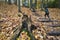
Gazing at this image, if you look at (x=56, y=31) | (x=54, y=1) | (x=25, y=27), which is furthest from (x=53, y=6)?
(x=25, y=27)

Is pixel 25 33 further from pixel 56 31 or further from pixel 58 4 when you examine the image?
pixel 58 4

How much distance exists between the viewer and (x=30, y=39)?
7051 millimetres

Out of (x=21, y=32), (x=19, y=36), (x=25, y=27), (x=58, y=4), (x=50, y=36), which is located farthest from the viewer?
(x=58, y=4)

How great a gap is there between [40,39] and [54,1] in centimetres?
3167

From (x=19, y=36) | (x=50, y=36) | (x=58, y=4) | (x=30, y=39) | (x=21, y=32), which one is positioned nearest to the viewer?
(x=30, y=39)

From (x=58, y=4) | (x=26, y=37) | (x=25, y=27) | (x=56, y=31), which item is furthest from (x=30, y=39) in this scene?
(x=58, y=4)

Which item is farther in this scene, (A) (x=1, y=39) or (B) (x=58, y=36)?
(B) (x=58, y=36)

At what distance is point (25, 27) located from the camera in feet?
28.1

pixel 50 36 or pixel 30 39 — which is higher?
pixel 30 39

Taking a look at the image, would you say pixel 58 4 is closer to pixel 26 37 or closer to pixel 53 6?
pixel 53 6

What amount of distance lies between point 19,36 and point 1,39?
1.04m

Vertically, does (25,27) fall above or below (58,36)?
above

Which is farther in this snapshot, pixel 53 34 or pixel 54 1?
pixel 54 1

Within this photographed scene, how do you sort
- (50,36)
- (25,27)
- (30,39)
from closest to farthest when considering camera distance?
1. (30,39)
2. (25,27)
3. (50,36)
